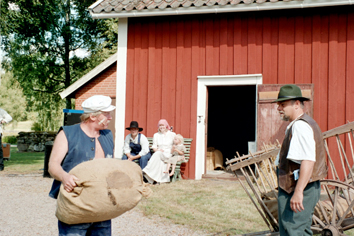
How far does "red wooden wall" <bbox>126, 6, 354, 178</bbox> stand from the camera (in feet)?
28.3

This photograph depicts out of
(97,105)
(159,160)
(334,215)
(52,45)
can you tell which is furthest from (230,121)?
(52,45)

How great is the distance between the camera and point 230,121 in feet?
50.1

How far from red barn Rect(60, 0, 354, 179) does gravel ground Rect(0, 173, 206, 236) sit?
324 cm

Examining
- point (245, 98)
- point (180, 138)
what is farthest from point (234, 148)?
point (180, 138)

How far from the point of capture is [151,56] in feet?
33.3

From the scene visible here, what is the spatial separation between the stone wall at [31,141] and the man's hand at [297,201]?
20004 mm

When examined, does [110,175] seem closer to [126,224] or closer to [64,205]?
[64,205]

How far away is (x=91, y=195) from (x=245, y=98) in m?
12.6

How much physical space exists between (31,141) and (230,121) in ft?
37.5

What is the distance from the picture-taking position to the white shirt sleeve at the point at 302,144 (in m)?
3.05

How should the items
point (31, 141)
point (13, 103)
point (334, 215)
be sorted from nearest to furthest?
point (334, 215) → point (31, 141) → point (13, 103)

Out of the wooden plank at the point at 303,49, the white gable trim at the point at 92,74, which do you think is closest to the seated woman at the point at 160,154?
the wooden plank at the point at 303,49

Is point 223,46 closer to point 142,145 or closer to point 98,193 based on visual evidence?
point 142,145

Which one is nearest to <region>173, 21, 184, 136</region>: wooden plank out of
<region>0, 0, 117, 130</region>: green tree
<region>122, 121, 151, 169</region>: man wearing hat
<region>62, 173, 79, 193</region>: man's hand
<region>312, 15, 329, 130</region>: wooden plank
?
<region>122, 121, 151, 169</region>: man wearing hat
